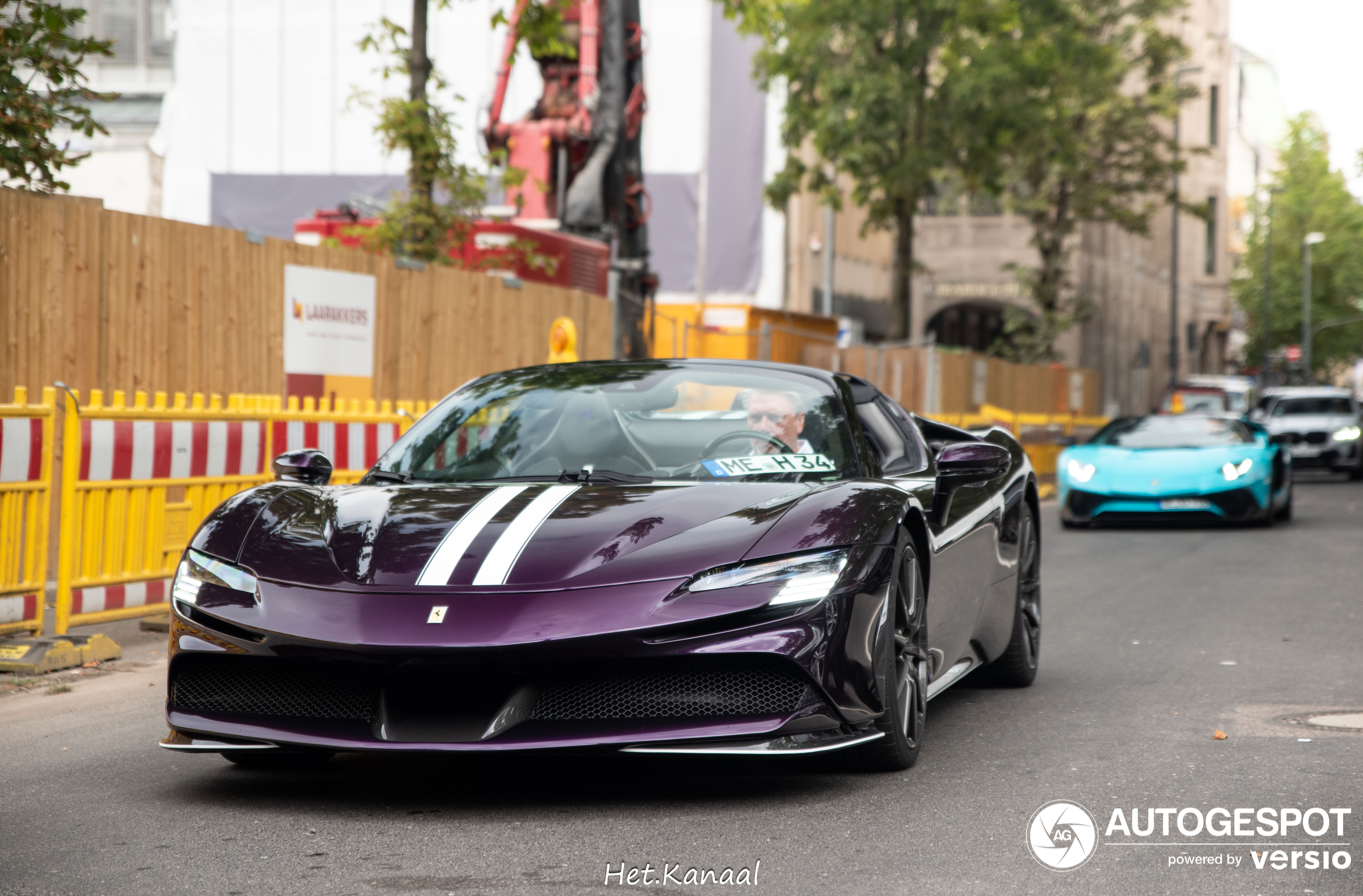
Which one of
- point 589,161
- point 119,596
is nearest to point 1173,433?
point 589,161

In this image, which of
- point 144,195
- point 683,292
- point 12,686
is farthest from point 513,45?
point 144,195

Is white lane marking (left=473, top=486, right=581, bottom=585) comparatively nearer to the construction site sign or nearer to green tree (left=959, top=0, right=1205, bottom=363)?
the construction site sign

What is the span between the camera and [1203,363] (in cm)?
7450

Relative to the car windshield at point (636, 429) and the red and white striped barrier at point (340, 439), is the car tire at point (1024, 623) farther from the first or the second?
the red and white striped barrier at point (340, 439)

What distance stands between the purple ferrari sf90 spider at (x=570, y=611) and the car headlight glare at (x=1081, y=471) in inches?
456

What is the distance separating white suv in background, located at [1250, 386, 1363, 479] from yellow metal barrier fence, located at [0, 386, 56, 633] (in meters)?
23.1

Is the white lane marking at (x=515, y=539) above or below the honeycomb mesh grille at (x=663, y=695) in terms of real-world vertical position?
above

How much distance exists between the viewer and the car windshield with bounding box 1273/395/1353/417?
29.3m

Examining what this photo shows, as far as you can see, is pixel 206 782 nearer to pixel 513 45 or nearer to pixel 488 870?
pixel 488 870

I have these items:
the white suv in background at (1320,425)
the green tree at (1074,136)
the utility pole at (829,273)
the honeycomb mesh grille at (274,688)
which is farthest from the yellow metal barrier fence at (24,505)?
the utility pole at (829,273)

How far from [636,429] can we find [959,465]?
110 cm

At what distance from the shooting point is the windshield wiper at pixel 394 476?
539cm

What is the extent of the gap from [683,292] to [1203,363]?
42.9m


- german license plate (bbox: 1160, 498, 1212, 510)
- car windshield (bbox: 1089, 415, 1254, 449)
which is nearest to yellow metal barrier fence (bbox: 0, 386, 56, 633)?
german license plate (bbox: 1160, 498, 1212, 510)
